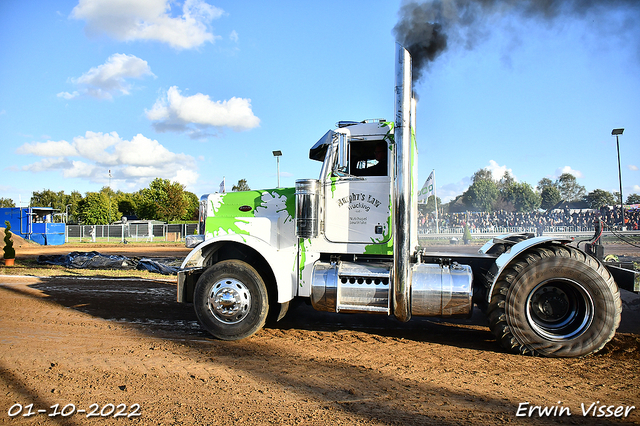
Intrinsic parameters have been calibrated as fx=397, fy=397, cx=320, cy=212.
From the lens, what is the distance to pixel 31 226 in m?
33.8

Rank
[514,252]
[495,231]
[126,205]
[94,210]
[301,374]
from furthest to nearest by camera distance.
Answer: [126,205] → [94,210] → [495,231] → [514,252] → [301,374]

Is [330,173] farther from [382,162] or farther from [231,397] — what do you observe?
[231,397]

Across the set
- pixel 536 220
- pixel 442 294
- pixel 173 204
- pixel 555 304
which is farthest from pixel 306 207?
pixel 173 204

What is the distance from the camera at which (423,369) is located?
4.72 m

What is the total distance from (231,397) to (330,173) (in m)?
3.29

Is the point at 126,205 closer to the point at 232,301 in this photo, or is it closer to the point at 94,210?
the point at 94,210

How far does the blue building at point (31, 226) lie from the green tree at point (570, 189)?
79.4 metres

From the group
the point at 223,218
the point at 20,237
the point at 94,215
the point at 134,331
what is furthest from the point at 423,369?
the point at 94,215

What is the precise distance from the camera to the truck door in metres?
5.82

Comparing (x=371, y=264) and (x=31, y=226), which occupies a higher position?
(x=31, y=226)

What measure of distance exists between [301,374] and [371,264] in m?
1.92

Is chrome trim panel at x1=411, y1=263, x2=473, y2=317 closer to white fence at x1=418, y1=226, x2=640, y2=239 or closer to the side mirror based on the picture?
the side mirror

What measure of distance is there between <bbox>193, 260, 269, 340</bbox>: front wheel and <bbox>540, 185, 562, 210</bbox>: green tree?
7150 cm

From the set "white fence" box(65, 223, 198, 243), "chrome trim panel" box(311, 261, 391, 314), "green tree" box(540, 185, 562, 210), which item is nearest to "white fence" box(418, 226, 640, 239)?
"chrome trim panel" box(311, 261, 391, 314)
